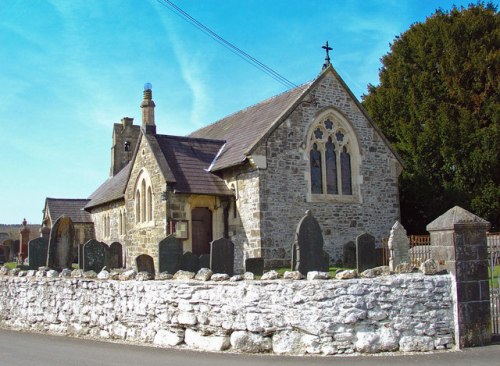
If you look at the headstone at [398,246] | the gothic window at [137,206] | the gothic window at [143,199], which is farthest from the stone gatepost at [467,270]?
the gothic window at [137,206]

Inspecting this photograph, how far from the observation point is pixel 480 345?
28.1ft

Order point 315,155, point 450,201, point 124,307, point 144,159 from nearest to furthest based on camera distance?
point 124,307
point 315,155
point 144,159
point 450,201

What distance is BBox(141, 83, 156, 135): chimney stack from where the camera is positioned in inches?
867

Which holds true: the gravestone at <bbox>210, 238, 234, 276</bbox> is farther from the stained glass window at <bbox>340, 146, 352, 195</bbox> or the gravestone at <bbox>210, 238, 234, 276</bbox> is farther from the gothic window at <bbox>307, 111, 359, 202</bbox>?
the stained glass window at <bbox>340, 146, 352, 195</bbox>

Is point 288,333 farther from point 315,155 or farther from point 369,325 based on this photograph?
point 315,155

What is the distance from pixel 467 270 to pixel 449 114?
1945 centimetres

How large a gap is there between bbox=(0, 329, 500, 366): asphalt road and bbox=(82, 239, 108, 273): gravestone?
13.4 feet

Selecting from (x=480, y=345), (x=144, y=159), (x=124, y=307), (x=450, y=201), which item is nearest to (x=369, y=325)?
(x=480, y=345)

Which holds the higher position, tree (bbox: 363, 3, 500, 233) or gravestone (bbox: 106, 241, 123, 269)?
tree (bbox: 363, 3, 500, 233)

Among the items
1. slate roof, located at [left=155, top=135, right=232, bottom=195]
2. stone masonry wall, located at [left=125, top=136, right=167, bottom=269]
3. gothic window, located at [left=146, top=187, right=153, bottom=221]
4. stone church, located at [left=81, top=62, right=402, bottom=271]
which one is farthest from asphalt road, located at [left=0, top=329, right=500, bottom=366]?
gothic window, located at [left=146, top=187, right=153, bottom=221]

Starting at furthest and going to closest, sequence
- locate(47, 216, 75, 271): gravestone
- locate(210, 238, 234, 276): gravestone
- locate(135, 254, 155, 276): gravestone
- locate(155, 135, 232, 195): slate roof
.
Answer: locate(155, 135, 232, 195): slate roof
locate(47, 216, 75, 271): gravestone
locate(135, 254, 155, 276): gravestone
locate(210, 238, 234, 276): gravestone

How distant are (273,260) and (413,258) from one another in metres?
4.61

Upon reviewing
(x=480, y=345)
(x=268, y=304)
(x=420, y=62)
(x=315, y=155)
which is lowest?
(x=480, y=345)

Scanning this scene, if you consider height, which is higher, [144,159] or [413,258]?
[144,159]
